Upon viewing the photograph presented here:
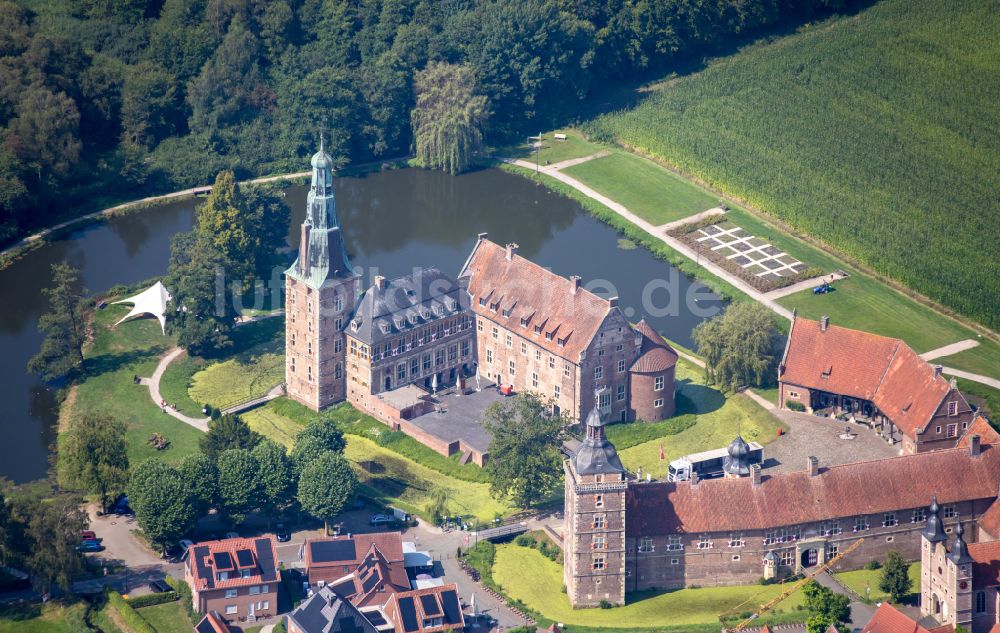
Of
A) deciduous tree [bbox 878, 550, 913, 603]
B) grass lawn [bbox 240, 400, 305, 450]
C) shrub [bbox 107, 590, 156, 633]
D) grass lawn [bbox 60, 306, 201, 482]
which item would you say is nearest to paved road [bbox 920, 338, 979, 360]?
deciduous tree [bbox 878, 550, 913, 603]

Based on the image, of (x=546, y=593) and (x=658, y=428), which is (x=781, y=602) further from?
(x=658, y=428)

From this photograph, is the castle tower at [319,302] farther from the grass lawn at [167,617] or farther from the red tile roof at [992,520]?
the red tile roof at [992,520]

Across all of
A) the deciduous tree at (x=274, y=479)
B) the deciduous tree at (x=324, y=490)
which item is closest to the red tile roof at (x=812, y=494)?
the deciduous tree at (x=324, y=490)

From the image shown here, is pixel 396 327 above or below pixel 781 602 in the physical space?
above

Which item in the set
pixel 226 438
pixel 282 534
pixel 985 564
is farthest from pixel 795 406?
pixel 226 438

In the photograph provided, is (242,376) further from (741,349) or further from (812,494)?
(812,494)

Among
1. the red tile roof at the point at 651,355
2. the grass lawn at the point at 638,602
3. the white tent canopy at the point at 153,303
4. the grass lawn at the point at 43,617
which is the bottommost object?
the grass lawn at the point at 638,602

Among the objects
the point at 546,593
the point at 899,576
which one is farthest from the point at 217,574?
the point at 899,576
